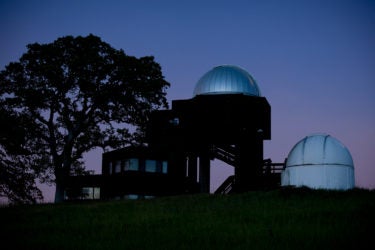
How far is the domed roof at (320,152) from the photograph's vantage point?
3297 centimetres

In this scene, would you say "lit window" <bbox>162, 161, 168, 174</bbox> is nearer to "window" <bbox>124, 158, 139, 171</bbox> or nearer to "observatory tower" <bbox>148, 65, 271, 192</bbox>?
"window" <bbox>124, 158, 139, 171</bbox>

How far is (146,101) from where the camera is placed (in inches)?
1656

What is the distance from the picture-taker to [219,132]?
41531 mm

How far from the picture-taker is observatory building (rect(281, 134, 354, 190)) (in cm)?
3284

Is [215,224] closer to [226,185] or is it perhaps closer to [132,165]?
[226,185]

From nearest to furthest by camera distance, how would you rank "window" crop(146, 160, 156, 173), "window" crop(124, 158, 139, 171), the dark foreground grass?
the dark foreground grass, "window" crop(124, 158, 139, 171), "window" crop(146, 160, 156, 173)

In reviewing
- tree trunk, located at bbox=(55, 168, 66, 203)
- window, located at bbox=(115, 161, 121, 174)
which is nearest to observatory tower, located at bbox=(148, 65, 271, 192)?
tree trunk, located at bbox=(55, 168, 66, 203)

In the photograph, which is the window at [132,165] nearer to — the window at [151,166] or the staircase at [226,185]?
the window at [151,166]

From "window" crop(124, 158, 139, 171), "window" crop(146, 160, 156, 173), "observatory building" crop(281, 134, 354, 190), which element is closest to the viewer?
"observatory building" crop(281, 134, 354, 190)

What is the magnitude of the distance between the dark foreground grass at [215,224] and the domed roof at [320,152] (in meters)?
3.45

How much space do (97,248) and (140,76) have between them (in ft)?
85.9

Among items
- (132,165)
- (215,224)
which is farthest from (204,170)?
(215,224)

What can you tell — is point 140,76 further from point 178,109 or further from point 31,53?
point 31,53

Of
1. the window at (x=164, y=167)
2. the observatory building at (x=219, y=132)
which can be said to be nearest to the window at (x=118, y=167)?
the window at (x=164, y=167)
